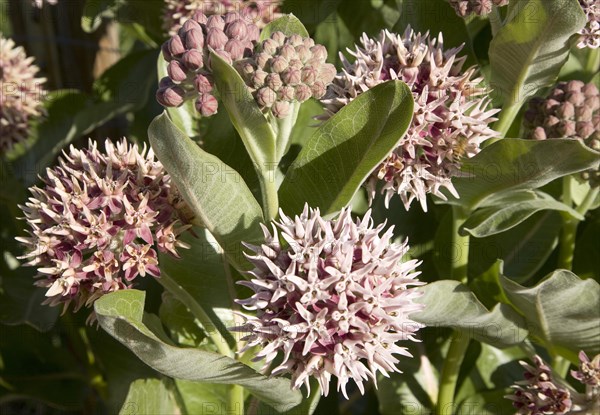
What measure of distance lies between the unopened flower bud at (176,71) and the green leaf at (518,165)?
0.43 metres

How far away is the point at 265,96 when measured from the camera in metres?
0.97

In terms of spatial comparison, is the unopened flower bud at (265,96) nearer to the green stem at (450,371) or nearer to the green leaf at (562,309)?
the green leaf at (562,309)

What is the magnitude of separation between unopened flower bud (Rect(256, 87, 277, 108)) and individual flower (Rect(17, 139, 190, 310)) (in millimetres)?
211

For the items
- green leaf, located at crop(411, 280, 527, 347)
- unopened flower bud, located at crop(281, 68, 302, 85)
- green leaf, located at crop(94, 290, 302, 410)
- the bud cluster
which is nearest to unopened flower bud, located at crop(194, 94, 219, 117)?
the bud cluster

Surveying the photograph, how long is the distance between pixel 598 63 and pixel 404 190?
720 mm

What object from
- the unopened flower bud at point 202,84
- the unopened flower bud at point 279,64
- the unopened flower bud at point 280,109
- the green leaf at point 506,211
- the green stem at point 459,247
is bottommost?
the green stem at point 459,247

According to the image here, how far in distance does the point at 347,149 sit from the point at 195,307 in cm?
35

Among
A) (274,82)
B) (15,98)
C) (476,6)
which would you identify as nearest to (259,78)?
(274,82)

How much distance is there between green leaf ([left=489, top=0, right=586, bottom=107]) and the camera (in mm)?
1036

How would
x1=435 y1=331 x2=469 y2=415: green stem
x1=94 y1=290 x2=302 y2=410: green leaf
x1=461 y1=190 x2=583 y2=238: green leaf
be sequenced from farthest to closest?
1. x1=435 y1=331 x2=469 y2=415: green stem
2. x1=461 y1=190 x2=583 y2=238: green leaf
3. x1=94 y1=290 x2=302 y2=410: green leaf

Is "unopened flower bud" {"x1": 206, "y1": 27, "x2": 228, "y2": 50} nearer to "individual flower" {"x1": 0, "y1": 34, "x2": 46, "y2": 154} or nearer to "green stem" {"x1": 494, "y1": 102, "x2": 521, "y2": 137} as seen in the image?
"green stem" {"x1": 494, "y1": 102, "x2": 521, "y2": 137}

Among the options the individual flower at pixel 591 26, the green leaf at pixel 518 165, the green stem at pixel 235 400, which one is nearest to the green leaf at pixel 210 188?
the green stem at pixel 235 400

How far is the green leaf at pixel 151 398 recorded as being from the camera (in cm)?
116

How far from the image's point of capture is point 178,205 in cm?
109
